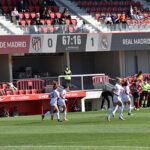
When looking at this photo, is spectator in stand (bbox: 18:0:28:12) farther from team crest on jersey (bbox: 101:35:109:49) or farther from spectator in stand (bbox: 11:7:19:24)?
team crest on jersey (bbox: 101:35:109:49)

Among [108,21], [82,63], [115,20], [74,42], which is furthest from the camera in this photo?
[82,63]

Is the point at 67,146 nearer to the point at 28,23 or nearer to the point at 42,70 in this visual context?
the point at 28,23

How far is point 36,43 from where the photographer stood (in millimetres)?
43219

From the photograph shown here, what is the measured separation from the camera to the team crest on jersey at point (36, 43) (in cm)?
4306

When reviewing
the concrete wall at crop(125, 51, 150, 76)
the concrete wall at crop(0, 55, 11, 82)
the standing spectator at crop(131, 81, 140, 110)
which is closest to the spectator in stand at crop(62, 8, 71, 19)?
the concrete wall at crop(0, 55, 11, 82)

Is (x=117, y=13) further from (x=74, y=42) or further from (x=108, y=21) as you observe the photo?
(x=74, y=42)

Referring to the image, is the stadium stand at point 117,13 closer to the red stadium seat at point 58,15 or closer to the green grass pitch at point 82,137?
the red stadium seat at point 58,15

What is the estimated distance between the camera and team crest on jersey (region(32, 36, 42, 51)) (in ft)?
141

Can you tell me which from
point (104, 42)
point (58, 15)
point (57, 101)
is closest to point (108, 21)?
point (104, 42)

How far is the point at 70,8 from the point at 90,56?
3.93 meters

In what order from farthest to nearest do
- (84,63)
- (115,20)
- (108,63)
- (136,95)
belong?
(84,63)
(108,63)
(115,20)
(136,95)

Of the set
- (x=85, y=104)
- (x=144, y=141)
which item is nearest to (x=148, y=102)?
(x=85, y=104)

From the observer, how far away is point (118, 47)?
47.2 m

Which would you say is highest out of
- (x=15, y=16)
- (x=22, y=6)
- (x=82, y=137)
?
(x=22, y=6)
